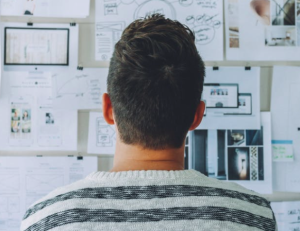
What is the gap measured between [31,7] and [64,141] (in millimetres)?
466

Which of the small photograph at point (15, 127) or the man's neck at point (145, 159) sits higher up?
the small photograph at point (15, 127)

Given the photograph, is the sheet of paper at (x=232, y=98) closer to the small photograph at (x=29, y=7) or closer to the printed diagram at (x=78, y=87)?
the printed diagram at (x=78, y=87)

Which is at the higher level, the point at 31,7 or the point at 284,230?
the point at 31,7

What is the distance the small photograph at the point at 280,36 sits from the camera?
4.08 ft

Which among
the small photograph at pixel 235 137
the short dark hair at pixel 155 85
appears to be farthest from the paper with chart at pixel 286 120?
the short dark hair at pixel 155 85

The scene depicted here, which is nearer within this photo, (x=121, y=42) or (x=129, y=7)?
(x=121, y=42)

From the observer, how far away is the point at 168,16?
1.21 meters

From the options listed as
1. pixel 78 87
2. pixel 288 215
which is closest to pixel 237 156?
pixel 288 215

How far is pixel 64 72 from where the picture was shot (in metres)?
1.20

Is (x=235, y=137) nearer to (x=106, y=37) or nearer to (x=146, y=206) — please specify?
(x=106, y=37)

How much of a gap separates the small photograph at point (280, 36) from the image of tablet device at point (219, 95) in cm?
21

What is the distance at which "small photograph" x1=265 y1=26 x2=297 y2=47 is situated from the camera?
124 centimetres

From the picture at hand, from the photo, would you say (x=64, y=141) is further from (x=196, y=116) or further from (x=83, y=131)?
(x=196, y=116)

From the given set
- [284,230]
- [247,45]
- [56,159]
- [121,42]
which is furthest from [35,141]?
[284,230]
